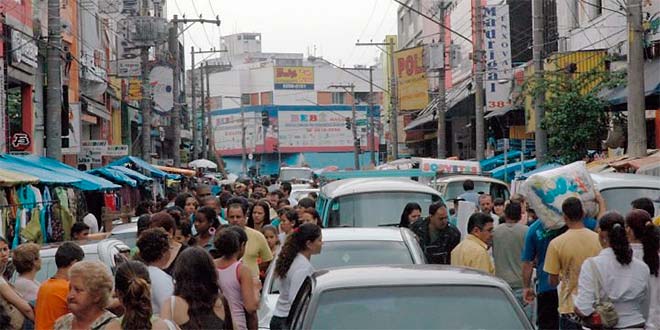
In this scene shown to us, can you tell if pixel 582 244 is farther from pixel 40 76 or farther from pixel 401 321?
pixel 40 76

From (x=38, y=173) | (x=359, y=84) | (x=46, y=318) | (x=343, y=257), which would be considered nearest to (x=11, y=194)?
(x=38, y=173)

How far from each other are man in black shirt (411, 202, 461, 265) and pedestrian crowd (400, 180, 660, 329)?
1.63 metres

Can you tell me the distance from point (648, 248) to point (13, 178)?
11.7 meters

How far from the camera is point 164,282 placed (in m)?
8.13

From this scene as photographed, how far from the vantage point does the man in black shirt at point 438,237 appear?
14.0 meters

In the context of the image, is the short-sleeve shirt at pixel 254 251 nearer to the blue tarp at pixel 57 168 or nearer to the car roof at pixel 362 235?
the car roof at pixel 362 235

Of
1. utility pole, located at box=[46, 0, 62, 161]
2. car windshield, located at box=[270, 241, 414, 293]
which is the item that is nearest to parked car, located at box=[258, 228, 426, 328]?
→ car windshield, located at box=[270, 241, 414, 293]

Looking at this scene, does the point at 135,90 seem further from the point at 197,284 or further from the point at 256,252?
the point at 197,284

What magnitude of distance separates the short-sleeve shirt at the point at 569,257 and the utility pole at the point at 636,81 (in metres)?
13.0

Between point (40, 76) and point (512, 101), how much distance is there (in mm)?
17516

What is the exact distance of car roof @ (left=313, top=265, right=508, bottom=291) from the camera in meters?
6.72

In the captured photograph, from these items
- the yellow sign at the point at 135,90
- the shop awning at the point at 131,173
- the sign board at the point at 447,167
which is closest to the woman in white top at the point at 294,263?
the sign board at the point at 447,167

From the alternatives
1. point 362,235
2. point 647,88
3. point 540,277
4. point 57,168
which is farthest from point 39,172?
point 647,88

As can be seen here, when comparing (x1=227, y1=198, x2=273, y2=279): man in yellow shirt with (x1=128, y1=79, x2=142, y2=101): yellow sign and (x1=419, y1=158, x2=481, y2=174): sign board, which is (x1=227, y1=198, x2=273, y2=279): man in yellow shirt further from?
(x1=128, y1=79, x2=142, y2=101): yellow sign
